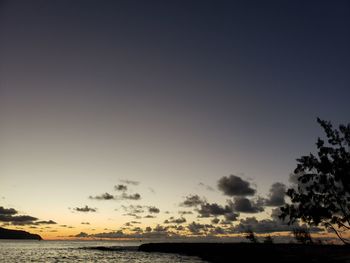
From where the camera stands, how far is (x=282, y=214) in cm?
3644

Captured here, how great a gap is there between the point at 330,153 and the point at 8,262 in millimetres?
91564

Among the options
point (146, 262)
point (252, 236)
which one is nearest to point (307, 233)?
point (252, 236)

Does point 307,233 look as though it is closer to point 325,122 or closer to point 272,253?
point 272,253

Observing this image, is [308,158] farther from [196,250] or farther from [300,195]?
[196,250]

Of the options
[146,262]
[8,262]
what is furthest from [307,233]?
[8,262]

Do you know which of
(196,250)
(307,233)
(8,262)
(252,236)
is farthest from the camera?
(252,236)

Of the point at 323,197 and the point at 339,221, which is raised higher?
the point at 323,197

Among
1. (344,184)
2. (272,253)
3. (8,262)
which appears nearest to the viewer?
(344,184)

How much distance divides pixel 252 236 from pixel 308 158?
499 feet

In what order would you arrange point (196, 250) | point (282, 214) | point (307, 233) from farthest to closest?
1. point (196, 250)
2. point (307, 233)
3. point (282, 214)

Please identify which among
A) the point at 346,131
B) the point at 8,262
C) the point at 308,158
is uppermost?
the point at 346,131

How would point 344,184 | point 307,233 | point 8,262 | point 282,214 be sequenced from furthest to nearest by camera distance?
point 307,233
point 8,262
point 282,214
point 344,184

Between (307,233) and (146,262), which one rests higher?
(307,233)

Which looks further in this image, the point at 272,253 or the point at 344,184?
the point at 272,253
